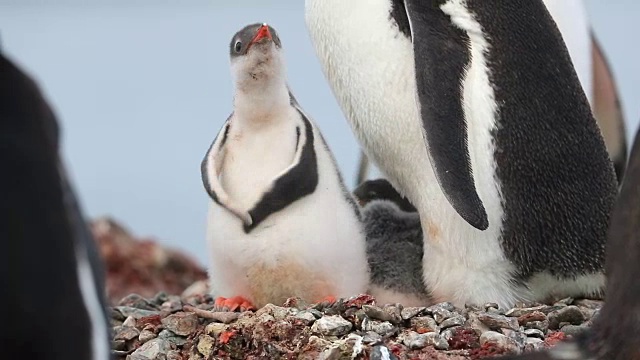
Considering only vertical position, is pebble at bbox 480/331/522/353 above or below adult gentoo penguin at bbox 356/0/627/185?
below

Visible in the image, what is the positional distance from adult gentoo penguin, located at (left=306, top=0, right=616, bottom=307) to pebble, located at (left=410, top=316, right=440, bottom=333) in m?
0.49

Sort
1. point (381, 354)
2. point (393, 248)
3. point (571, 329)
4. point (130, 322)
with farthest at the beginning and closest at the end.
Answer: point (393, 248) < point (130, 322) < point (571, 329) < point (381, 354)

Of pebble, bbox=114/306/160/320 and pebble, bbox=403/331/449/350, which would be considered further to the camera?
pebble, bbox=114/306/160/320

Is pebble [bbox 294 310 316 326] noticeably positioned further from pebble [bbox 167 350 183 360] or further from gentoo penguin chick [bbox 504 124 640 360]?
gentoo penguin chick [bbox 504 124 640 360]

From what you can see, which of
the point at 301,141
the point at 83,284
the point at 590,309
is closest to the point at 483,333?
the point at 590,309

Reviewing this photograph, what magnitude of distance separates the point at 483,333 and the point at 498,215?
604 millimetres

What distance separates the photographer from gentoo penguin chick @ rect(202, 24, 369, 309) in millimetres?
4250

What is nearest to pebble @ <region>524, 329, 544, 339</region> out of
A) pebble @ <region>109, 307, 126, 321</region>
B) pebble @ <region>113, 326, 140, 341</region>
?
pebble @ <region>113, 326, 140, 341</region>

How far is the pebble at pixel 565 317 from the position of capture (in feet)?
13.5

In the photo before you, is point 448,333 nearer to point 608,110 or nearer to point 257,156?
point 257,156

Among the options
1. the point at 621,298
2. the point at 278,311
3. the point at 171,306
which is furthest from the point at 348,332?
the point at 621,298

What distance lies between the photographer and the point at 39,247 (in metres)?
2.28

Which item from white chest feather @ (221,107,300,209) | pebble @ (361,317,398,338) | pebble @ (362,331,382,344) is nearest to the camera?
pebble @ (362,331,382,344)

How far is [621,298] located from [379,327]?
55.7 inches
